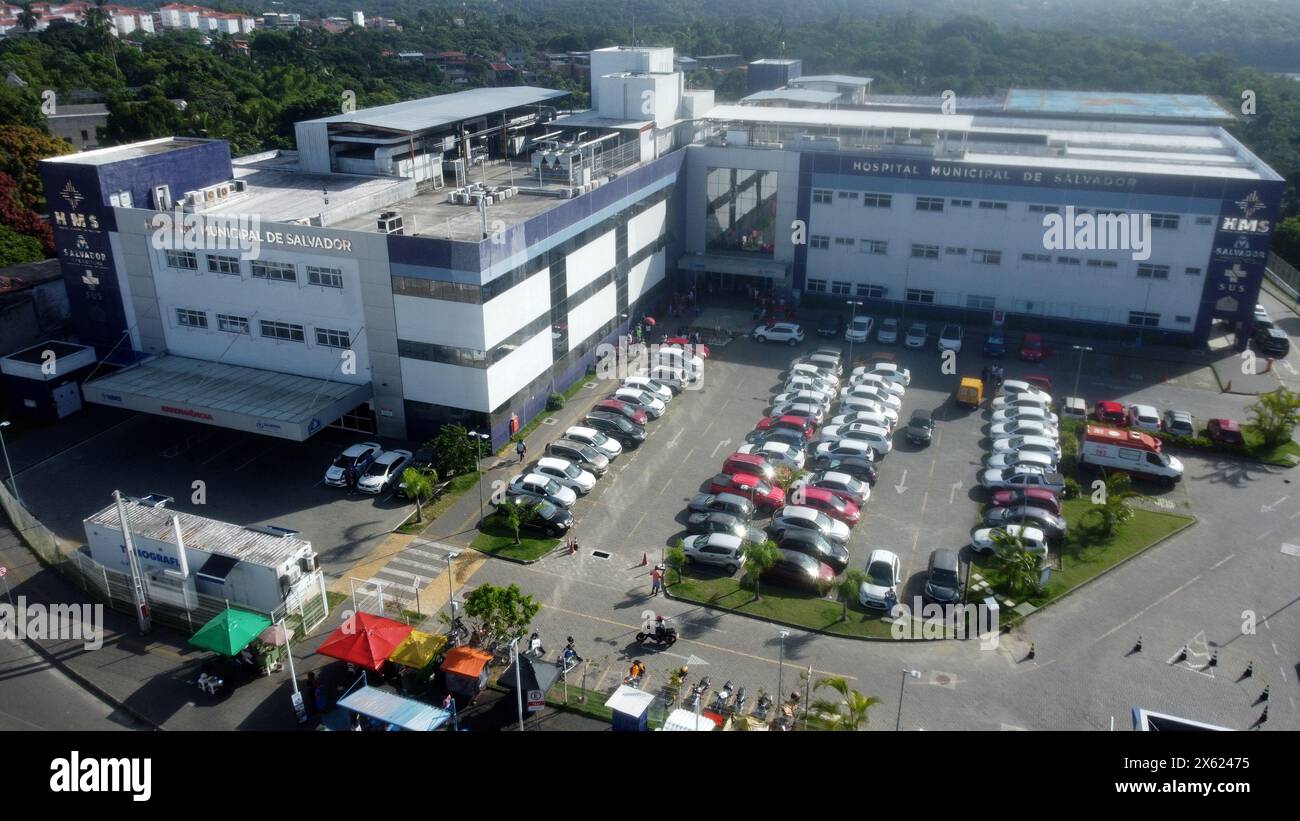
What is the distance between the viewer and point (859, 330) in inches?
1972

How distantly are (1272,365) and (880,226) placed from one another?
2080 cm

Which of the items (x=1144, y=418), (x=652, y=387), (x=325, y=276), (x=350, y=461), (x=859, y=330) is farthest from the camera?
(x=859, y=330)

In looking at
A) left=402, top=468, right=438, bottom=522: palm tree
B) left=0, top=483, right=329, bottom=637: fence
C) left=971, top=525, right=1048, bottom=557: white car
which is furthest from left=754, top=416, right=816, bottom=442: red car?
→ left=0, top=483, right=329, bottom=637: fence

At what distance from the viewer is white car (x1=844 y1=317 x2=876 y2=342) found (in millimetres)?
49719

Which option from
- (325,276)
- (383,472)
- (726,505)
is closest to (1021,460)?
(726,505)

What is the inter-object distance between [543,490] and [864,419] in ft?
47.5

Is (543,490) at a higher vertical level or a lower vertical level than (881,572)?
higher

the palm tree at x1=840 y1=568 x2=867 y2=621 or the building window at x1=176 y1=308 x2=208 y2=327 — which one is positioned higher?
the building window at x1=176 y1=308 x2=208 y2=327

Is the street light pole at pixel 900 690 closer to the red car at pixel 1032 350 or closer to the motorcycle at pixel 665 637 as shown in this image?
the motorcycle at pixel 665 637

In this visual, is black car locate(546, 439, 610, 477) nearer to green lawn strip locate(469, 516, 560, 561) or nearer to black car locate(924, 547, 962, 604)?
green lawn strip locate(469, 516, 560, 561)

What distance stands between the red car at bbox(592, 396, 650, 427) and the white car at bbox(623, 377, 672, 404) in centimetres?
175

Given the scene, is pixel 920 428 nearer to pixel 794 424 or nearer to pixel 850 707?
pixel 794 424

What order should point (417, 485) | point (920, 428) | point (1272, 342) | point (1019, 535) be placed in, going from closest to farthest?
point (1019, 535) < point (417, 485) < point (920, 428) < point (1272, 342)

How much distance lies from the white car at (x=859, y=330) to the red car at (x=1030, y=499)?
682 inches
